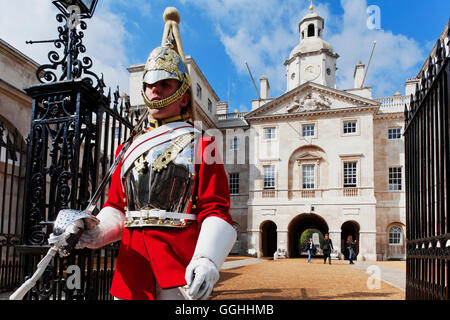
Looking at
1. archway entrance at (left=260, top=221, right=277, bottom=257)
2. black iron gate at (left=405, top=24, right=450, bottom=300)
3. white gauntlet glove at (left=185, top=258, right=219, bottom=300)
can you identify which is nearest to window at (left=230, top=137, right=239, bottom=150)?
archway entrance at (left=260, top=221, right=277, bottom=257)

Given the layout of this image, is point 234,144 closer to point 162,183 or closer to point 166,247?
point 162,183

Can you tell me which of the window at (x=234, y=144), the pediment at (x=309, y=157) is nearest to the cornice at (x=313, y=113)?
the window at (x=234, y=144)

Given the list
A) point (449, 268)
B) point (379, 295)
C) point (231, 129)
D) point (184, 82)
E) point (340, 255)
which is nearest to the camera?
point (184, 82)

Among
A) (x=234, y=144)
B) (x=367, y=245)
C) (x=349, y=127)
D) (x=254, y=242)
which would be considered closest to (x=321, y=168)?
(x=349, y=127)

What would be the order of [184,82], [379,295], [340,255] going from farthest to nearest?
[340,255] < [379,295] < [184,82]

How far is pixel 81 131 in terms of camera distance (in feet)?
11.7

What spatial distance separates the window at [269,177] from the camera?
27970mm

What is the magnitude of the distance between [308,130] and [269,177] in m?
4.64

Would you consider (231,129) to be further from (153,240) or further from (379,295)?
(153,240)

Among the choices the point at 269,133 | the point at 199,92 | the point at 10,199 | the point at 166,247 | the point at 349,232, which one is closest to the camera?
the point at 166,247

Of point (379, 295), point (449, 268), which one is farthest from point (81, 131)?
point (379, 295)

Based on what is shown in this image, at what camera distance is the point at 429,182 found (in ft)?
12.9
